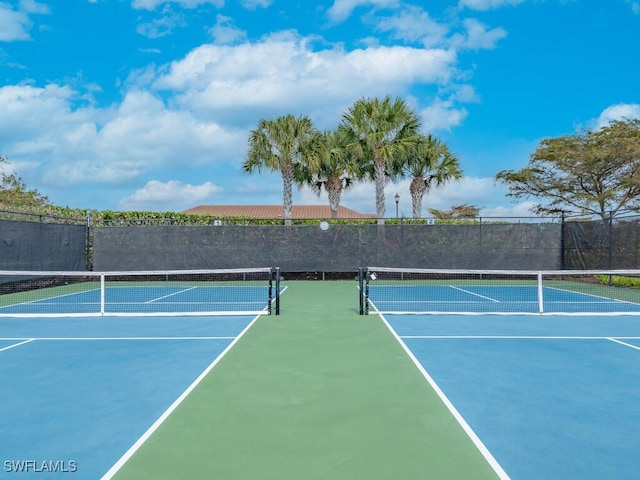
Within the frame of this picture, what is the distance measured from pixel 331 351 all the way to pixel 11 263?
12.1 m

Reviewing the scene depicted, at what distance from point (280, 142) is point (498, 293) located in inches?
454

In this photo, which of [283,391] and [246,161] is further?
[246,161]

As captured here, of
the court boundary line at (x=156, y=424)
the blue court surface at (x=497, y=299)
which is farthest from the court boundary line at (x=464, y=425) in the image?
the blue court surface at (x=497, y=299)

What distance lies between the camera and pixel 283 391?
4777 millimetres

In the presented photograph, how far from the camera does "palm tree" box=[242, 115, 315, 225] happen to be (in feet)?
71.6

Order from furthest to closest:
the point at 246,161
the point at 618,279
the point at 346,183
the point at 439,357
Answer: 1. the point at 346,183
2. the point at 246,161
3. the point at 618,279
4. the point at 439,357

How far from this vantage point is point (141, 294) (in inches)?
566

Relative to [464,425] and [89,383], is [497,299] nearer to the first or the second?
[464,425]

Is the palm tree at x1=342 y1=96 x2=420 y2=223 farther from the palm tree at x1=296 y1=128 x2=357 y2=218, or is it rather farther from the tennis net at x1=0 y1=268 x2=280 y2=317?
the tennis net at x1=0 y1=268 x2=280 y2=317

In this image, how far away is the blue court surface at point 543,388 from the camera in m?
3.38

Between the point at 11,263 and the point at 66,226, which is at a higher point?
the point at 66,226

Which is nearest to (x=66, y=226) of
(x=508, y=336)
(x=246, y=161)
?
(x=246, y=161)

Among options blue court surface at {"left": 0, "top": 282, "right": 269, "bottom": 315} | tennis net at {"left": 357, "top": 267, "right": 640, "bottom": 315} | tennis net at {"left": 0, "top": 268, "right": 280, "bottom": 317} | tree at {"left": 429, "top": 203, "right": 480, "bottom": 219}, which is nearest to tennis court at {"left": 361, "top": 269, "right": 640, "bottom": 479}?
tennis net at {"left": 357, "top": 267, "right": 640, "bottom": 315}

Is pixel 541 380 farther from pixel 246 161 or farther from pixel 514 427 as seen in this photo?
pixel 246 161
